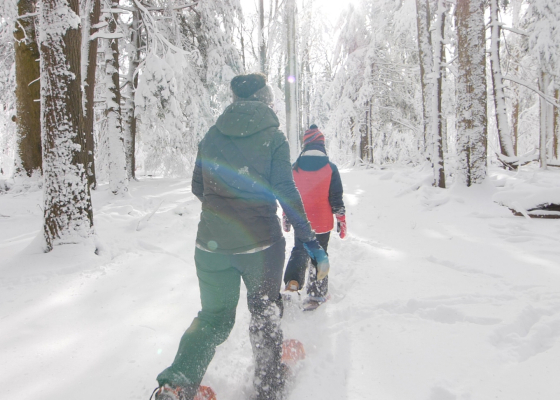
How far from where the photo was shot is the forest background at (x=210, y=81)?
14.4 feet

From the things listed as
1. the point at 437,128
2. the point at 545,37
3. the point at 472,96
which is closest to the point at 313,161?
A: the point at 472,96

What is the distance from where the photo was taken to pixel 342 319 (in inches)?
125

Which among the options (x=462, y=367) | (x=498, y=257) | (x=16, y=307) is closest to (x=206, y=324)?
(x=462, y=367)

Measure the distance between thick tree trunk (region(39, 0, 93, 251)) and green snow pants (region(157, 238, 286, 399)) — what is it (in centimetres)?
323

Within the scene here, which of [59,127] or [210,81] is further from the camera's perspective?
[210,81]

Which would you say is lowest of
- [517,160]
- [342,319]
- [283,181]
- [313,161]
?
[342,319]

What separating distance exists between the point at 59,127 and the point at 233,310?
3725 mm

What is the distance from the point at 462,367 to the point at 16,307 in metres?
3.74

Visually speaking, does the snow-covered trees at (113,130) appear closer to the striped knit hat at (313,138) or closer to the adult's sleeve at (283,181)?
the striped knit hat at (313,138)

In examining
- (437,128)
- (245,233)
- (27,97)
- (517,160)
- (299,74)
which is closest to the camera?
(245,233)

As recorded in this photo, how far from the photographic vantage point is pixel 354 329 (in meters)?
2.97

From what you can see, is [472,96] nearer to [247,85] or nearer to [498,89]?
[498,89]

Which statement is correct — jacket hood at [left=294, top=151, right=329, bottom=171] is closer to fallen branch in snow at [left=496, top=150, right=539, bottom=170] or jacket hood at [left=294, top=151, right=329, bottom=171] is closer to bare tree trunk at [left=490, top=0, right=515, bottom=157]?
fallen branch in snow at [left=496, top=150, right=539, bottom=170]

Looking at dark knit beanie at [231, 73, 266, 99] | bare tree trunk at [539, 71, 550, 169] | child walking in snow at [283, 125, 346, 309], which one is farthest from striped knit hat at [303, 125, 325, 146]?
bare tree trunk at [539, 71, 550, 169]
